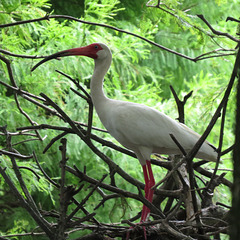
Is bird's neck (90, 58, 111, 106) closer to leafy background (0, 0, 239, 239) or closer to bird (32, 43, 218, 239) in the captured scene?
bird (32, 43, 218, 239)

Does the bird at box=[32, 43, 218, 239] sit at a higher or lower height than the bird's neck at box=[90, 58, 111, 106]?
lower

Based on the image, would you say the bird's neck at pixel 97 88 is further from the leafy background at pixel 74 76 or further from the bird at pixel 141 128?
the leafy background at pixel 74 76

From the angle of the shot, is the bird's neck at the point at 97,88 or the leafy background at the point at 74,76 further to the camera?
the leafy background at the point at 74,76

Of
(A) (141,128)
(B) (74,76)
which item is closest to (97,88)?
(A) (141,128)

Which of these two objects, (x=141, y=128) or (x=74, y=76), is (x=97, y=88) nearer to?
(x=141, y=128)

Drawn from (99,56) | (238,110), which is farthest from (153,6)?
(238,110)

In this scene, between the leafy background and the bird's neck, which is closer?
the bird's neck

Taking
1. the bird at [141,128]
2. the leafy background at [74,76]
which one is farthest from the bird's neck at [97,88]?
the leafy background at [74,76]

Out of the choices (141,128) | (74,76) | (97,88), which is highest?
(97,88)

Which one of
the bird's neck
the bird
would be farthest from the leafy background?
the bird

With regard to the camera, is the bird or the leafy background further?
the leafy background

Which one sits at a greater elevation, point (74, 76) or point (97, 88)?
point (97, 88)

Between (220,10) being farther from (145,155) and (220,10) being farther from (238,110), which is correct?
(238,110)

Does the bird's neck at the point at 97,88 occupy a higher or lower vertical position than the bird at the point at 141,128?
higher
